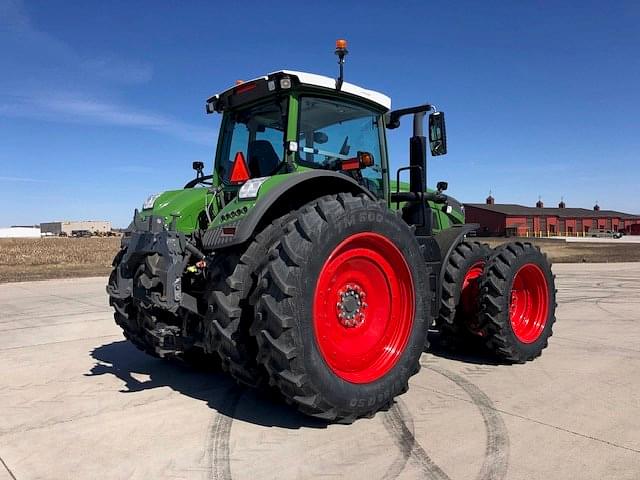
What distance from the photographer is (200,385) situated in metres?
4.71

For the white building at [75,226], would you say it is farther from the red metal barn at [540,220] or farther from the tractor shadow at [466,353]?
the tractor shadow at [466,353]

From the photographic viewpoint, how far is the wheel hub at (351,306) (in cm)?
382

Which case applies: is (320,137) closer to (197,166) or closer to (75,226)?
(197,166)

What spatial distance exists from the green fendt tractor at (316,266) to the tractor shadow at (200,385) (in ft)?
0.90

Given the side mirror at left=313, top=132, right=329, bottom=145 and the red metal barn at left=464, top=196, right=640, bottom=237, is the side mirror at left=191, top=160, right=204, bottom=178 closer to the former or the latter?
the side mirror at left=313, top=132, right=329, bottom=145

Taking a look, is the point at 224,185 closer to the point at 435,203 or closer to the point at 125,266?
the point at 125,266

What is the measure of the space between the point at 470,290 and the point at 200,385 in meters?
2.91

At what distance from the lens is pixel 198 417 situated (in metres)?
3.86

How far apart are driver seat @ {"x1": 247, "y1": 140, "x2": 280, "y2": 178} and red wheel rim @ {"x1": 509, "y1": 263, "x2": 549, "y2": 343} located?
292 cm

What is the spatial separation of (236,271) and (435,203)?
131 inches

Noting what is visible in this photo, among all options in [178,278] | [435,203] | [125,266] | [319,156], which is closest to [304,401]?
[178,278]

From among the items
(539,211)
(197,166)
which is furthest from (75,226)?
(197,166)

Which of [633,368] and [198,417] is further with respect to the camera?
[633,368]

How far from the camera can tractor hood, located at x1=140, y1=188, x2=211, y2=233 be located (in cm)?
454
